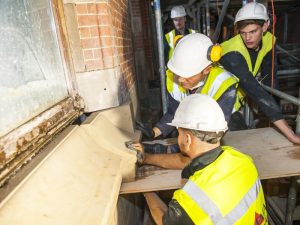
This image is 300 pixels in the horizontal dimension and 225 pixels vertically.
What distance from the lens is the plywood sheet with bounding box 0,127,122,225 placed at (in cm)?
123

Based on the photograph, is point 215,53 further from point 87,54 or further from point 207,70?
point 87,54

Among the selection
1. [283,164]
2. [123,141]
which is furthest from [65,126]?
[283,164]

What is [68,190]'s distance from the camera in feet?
5.01

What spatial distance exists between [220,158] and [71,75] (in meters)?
1.67

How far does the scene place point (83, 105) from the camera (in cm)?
270

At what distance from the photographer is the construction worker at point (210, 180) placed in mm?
1400

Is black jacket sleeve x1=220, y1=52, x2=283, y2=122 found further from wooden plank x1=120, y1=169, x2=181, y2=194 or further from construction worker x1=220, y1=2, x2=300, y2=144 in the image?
wooden plank x1=120, y1=169, x2=181, y2=194

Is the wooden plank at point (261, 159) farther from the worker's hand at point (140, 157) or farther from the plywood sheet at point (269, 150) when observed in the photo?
the worker's hand at point (140, 157)

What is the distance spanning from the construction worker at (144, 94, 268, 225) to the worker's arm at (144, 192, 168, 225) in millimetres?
299

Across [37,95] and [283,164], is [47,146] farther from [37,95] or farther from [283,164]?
[283,164]

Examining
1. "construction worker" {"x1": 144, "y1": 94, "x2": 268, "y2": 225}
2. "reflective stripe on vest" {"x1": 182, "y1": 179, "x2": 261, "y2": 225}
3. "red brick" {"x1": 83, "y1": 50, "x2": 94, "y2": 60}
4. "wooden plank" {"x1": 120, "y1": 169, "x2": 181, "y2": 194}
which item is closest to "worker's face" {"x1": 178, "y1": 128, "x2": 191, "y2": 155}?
"construction worker" {"x1": 144, "y1": 94, "x2": 268, "y2": 225}

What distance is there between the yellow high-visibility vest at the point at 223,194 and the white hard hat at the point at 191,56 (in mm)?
973

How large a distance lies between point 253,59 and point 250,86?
654 millimetres

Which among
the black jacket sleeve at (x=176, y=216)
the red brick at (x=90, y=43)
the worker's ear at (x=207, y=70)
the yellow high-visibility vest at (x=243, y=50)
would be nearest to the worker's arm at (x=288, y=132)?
the yellow high-visibility vest at (x=243, y=50)
